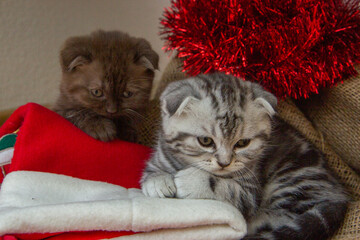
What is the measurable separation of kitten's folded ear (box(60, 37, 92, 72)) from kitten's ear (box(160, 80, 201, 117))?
383 mm

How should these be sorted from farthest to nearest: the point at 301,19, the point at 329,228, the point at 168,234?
the point at 301,19
the point at 329,228
the point at 168,234

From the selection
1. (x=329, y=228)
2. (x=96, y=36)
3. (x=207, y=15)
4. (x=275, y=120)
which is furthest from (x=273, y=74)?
(x=96, y=36)

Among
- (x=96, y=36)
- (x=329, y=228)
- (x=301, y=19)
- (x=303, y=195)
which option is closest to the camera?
(x=329, y=228)

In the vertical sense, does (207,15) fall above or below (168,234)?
above

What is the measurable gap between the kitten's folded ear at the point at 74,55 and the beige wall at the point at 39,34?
53 cm

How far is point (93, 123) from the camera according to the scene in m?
1.08

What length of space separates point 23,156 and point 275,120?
0.77m

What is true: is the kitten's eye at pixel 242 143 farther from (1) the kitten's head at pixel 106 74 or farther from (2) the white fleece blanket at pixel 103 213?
(1) the kitten's head at pixel 106 74

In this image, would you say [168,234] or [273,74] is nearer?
[168,234]

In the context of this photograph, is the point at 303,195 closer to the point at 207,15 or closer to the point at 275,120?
the point at 275,120

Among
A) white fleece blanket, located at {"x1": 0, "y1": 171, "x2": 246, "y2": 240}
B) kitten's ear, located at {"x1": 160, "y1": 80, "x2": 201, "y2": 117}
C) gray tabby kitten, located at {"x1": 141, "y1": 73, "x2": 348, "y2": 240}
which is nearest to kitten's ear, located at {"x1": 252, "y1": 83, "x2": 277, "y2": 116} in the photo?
gray tabby kitten, located at {"x1": 141, "y1": 73, "x2": 348, "y2": 240}

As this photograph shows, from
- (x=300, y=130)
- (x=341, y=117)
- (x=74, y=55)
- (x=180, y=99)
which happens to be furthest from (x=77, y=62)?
(x=341, y=117)

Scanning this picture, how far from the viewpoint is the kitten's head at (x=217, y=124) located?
852 millimetres

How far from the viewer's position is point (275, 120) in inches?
43.0
